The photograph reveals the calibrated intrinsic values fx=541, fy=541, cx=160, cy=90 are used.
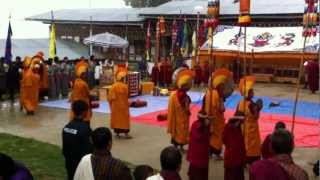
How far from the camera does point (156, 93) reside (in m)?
19.9

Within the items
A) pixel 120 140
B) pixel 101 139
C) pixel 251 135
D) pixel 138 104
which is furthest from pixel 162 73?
pixel 101 139

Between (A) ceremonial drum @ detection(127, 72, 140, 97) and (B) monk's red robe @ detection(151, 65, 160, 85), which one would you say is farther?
(B) monk's red robe @ detection(151, 65, 160, 85)

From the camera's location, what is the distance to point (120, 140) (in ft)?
39.0

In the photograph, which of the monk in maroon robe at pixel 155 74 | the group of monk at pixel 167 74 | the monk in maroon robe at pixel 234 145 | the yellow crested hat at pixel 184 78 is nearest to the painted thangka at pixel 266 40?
the group of monk at pixel 167 74

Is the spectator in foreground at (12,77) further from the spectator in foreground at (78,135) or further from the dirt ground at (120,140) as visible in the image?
the spectator in foreground at (78,135)

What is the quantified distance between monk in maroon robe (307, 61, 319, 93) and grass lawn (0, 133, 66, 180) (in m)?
12.6

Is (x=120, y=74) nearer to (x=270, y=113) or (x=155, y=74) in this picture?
(x=270, y=113)

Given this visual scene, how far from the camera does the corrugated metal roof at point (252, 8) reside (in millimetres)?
24156

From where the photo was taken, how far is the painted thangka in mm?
22609

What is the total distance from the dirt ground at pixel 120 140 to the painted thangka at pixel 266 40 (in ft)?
31.7

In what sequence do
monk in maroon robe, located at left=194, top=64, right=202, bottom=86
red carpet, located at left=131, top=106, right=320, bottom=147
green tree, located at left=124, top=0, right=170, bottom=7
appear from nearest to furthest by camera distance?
red carpet, located at left=131, top=106, right=320, bottom=147 < monk in maroon robe, located at left=194, top=64, right=202, bottom=86 < green tree, located at left=124, top=0, right=170, bottom=7

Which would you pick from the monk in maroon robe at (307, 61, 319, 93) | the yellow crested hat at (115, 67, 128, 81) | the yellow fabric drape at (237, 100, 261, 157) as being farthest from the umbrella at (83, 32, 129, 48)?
the yellow fabric drape at (237, 100, 261, 157)

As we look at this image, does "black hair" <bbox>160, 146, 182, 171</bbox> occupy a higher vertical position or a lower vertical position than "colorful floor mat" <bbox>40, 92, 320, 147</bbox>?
higher

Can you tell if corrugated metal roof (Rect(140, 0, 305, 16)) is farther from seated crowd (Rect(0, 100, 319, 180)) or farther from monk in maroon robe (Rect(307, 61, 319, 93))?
seated crowd (Rect(0, 100, 319, 180))
